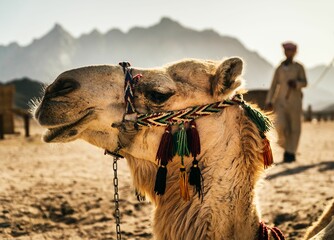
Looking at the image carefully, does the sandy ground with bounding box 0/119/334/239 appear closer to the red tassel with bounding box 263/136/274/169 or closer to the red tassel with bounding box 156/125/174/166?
the red tassel with bounding box 263/136/274/169

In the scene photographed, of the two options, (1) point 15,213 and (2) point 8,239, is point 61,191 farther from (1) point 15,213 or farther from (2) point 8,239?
(2) point 8,239

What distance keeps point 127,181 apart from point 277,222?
117 inches

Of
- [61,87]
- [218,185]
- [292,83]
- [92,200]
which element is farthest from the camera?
[292,83]

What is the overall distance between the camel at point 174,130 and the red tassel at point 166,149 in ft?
0.22

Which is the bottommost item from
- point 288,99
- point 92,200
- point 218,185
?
point 92,200

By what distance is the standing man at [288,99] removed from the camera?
8.56 metres

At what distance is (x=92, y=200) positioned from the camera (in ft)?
17.9

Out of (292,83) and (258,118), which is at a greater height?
(292,83)

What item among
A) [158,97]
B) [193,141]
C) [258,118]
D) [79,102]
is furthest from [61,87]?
[258,118]

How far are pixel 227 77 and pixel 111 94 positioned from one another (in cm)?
67

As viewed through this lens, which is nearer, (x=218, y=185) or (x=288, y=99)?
(x=218, y=185)

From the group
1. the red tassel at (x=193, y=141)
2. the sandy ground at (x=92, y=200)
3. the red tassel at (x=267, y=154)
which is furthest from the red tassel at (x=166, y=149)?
the sandy ground at (x=92, y=200)

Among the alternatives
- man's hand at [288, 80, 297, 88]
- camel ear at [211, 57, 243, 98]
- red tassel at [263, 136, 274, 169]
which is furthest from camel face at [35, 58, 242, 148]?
man's hand at [288, 80, 297, 88]

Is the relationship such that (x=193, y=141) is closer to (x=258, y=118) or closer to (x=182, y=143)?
(x=182, y=143)
